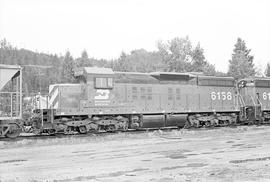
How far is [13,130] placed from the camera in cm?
1583

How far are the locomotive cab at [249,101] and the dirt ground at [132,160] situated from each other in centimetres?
1054

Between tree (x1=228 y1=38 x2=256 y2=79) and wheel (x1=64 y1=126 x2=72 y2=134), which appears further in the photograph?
tree (x1=228 y1=38 x2=256 y2=79)

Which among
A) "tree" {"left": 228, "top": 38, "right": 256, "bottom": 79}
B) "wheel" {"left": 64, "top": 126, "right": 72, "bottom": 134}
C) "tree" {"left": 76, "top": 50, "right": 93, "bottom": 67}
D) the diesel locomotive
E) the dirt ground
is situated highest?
"tree" {"left": 76, "top": 50, "right": 93, "bottom": 67}

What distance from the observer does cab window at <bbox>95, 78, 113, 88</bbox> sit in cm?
1889

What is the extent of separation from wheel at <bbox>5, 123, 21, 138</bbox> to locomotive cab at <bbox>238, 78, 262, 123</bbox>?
15.1 m

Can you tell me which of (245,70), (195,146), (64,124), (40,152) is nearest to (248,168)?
(195,146)

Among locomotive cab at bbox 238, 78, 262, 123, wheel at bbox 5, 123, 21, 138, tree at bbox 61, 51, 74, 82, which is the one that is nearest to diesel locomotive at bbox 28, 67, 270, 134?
locomotive cab at bbox 238, 78, 262, 123

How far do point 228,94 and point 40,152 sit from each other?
51.4 ft

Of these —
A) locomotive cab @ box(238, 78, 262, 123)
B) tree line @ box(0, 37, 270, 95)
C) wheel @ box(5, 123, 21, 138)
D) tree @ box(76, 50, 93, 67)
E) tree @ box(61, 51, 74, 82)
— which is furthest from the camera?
tree @ box(76, 50, 93, 67)

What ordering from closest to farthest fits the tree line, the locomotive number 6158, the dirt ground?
1. the dirt ground
2. the locomotive number 6158
3. the tree line

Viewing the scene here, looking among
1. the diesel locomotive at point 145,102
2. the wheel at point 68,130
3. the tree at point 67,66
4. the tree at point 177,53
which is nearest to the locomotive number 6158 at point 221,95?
the diesel locomotive at point 145,102

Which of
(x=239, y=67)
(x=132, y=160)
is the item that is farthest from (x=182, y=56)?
(x=132, y=160)

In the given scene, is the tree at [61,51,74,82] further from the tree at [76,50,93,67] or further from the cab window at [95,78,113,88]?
the cab window at [95,78,113,88]

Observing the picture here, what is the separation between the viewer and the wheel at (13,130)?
15720 mm
